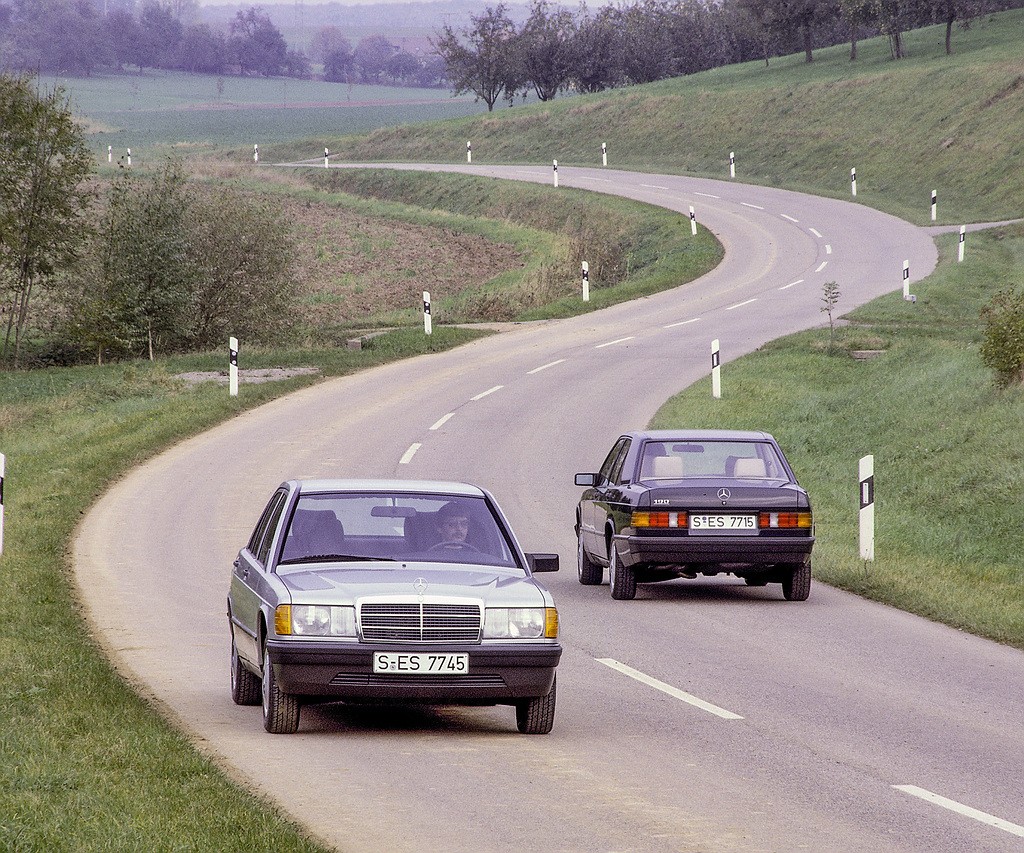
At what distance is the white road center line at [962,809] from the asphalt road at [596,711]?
19mm

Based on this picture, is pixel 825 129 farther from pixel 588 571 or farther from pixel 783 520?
pixel 783 520

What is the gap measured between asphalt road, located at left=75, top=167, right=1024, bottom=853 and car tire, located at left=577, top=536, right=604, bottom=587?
11 centimetres

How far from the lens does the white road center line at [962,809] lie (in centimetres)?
694

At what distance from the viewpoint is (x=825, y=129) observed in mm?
74500

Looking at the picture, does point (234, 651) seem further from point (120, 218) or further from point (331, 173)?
point (331, 173)

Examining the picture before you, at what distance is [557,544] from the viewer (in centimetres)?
1755

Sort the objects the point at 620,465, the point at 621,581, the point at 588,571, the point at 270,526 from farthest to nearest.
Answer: the point at 588,571
the point at 620,465
the point at 621,581
the point at 270,526

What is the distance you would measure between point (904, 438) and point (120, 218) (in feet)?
69.2

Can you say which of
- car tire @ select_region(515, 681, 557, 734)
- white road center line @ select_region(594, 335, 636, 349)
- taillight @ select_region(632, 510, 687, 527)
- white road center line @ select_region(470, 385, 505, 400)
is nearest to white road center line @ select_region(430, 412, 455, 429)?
white road center line @ select_region(470, 385, 505, 400)

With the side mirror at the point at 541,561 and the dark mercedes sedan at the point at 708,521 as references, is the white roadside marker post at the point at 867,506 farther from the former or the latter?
the side mirror at the point at 541,561

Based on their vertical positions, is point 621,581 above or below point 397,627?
below

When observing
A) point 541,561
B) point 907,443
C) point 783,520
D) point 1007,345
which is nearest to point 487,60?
point 1007,345

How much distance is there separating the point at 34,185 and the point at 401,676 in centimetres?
3106

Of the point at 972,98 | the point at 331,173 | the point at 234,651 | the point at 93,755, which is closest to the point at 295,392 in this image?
the point at 234,651
